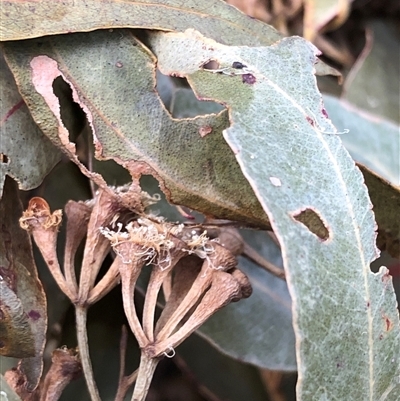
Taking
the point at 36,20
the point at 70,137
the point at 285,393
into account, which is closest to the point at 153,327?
the point at 70,137

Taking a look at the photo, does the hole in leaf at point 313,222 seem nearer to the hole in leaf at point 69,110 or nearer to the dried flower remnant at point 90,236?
the dried flower remnant at point 90,236

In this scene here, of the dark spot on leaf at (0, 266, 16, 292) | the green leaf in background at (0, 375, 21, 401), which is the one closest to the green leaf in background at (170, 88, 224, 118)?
the dark spot on leaf at (0, 266, 16, 292)

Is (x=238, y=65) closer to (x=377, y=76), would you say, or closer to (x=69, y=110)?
(x=69, y=110)

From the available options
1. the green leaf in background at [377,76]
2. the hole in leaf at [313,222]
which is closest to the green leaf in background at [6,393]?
the hole in leaf at [313,222]

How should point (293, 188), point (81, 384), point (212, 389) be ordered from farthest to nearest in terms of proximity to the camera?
point (212, 389), point (81, 384), point (293, 188)

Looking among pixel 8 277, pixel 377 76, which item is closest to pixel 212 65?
pixel 8 277

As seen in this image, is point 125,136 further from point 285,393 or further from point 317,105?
point 285,393
